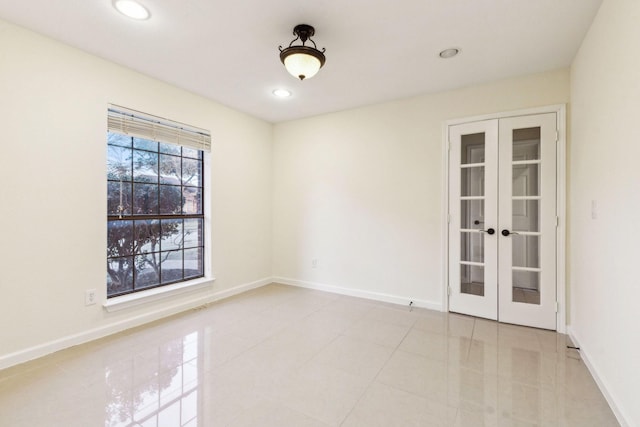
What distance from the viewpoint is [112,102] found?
285cm

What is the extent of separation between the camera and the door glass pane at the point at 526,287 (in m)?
3.05

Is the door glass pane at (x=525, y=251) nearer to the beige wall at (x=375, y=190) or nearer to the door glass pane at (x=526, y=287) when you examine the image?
the door glass pane at (x=526, y=287)

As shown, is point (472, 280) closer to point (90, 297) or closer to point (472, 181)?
point (472, 181)

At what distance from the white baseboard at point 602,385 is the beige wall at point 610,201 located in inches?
0.6

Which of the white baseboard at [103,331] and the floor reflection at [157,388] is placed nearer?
the floor reflection at [157,388]

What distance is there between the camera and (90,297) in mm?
2729

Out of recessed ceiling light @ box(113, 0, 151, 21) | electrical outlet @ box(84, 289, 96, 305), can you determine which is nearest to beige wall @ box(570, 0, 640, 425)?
recessed ceiling light @ box(113, 0, 151, 21)

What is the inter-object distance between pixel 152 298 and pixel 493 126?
4.12 metres

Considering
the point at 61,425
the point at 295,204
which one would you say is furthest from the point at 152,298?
the point at 295,204

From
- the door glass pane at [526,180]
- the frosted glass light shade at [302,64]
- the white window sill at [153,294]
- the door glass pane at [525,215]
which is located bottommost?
the white window sill at [153,294]

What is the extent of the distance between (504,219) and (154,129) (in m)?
3.86

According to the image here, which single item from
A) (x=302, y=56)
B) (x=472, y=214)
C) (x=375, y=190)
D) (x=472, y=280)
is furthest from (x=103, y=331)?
(x=472, y=214)

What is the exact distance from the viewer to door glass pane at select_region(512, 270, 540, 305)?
3.05 meters

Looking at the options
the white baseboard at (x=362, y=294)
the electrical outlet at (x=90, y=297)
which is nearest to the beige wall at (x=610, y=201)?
the white baseboard at (x=362, y=294)
